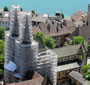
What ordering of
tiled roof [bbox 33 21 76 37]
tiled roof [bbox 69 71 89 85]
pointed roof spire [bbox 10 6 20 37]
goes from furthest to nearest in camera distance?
tiled roof [bbox 33 21 76 37] < tiled roof [bbox 69 71 89 85] < pointed roof spire [bbox 10 6 20 37]

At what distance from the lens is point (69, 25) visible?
264 ft

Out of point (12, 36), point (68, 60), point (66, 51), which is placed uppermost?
point (12, 36)

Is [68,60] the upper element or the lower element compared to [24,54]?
lower

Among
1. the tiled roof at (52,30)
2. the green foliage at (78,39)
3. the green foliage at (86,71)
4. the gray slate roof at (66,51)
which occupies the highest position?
the tiled roof at (52,30)

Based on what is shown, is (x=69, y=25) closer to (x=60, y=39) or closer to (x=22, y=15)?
(x=60, y=39)

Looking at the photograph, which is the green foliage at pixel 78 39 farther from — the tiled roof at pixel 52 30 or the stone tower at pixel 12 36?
the stone tower at pixel 12 36

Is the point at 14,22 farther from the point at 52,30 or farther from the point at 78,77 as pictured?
the point at 52,30

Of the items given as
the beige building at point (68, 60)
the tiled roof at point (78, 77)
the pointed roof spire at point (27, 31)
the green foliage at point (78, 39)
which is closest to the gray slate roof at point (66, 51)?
the beige building at point (68, 60)

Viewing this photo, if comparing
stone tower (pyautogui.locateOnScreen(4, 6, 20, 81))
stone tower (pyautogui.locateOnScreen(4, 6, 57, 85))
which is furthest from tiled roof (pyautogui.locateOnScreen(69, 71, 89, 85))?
stone tower (pyautogui.locateOnScreen(4, 6, 20, 81))

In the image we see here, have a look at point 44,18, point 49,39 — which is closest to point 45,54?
point 49,39

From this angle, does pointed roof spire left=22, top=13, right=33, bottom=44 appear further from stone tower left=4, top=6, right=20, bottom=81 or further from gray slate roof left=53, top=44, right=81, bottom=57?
gray slate roof left=53, top=44, right=81, bottom=57

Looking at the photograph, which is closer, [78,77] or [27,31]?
[27,31]

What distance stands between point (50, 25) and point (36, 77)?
3335 cm

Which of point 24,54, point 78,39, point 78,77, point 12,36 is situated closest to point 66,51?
point 78,77
